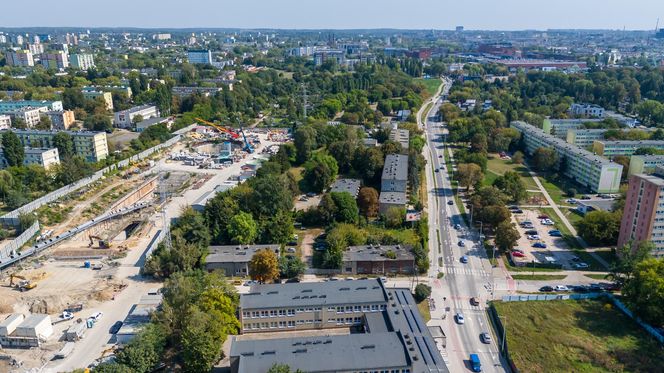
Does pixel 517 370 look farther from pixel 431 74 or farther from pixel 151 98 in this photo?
pixel 431 74


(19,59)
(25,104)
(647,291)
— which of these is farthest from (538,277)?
(19,59)

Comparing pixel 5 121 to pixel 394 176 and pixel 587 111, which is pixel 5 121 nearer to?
pixel 394 176

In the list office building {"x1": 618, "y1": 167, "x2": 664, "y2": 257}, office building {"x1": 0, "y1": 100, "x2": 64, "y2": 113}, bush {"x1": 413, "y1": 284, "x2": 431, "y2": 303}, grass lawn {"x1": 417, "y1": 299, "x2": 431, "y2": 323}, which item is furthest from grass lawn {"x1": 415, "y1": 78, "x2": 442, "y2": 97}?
grass lawn {"x1": 417, "y1": 299, "x2": 431, "y2": 323}

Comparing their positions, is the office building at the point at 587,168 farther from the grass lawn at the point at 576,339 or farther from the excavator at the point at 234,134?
the excavator at the point at 234,134

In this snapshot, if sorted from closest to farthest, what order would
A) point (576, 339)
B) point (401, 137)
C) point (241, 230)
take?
point (576, 339) < point (241, 230) < point (401, 137)

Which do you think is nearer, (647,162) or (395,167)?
(395,167)

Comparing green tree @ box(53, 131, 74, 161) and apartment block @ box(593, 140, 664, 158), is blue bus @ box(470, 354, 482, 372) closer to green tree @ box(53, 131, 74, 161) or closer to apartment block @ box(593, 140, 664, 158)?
apartment block @ box(593, 140, 664, 158)

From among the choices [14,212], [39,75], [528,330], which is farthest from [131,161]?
[39,75]
